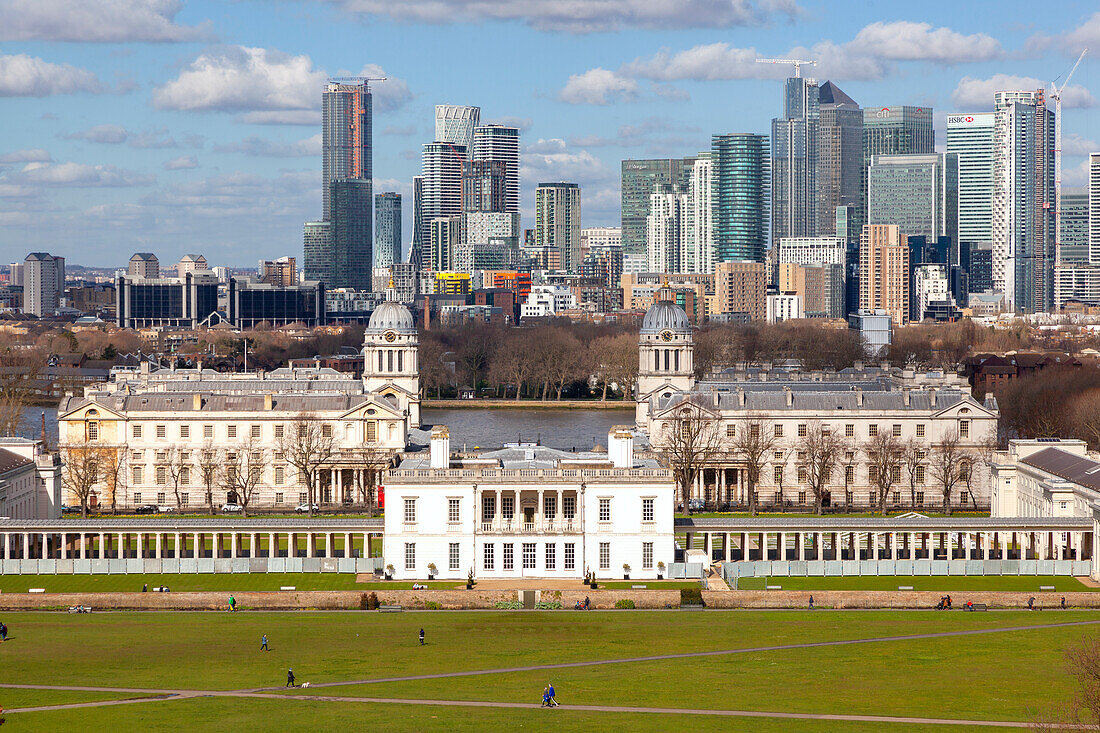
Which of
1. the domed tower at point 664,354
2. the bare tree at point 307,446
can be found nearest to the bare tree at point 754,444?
the domed tower at point 664,354

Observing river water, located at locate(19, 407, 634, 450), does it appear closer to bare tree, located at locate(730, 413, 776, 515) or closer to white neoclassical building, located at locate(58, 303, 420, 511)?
white neoclassical building, located at locate(58, 303, 420, 511)

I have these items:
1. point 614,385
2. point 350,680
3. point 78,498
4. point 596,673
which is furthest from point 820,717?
point 614,385

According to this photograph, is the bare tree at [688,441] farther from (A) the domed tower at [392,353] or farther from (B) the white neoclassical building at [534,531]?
(B) the white neoclassical building at [534,531]

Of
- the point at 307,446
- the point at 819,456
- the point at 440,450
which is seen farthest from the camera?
the point at 819,456

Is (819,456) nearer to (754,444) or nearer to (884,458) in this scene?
(754,444)

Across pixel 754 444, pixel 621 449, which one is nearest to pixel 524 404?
pixel 754 444

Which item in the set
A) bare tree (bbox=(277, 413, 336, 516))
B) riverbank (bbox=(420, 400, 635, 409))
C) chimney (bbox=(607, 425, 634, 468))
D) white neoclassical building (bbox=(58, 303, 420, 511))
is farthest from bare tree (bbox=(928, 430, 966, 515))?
riverbank (bbox=(420, 400, 635, 409))

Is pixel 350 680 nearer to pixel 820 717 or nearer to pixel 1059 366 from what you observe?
pixel 820 717
